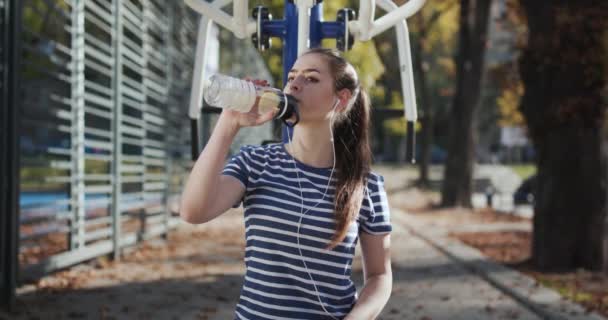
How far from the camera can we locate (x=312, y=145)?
2467 millimetres

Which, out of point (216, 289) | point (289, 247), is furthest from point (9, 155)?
point (289, 247)

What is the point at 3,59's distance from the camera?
5.41 meters

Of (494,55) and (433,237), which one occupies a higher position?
(494,55)

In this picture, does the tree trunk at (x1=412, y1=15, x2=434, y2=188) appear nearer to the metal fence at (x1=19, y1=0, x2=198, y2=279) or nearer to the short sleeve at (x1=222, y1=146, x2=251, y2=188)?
the metal fence at (x1=19, y1=0, x2=198, y2=279)

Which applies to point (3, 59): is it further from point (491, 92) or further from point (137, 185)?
point (491, 92)

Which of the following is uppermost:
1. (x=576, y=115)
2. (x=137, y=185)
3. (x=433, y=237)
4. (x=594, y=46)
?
(x=594, y=46)

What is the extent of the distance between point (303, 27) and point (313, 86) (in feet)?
3.48

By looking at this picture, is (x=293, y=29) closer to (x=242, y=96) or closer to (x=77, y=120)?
(x=242, y=96)

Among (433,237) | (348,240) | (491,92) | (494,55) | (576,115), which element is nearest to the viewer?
(348,240)

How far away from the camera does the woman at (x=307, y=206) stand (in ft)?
7.64

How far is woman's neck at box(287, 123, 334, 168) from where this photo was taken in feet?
8.04

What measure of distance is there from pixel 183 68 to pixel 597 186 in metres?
7.30

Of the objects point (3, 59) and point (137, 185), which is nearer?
point (3, 59)

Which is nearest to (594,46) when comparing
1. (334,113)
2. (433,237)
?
(433,237)
